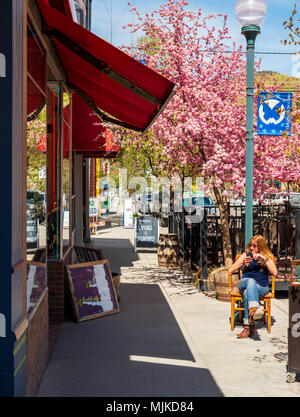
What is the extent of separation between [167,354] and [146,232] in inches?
462

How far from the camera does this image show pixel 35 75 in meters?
5.57

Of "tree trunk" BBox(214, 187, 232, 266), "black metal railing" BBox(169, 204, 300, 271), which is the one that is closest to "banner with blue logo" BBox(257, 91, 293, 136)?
"tree trunk" BBox(214, 187, 232, 266)

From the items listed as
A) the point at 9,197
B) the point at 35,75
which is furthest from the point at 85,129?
the point at 9,197

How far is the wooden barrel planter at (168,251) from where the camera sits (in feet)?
47.5

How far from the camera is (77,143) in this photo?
12.9 m

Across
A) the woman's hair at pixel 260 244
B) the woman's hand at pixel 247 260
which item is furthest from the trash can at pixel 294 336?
the woman's hair at pixel 260 244

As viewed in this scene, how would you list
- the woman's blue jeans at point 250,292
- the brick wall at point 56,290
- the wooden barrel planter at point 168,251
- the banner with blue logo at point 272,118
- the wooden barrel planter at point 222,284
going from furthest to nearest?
the wooden barrel planter at point 168,251, the wooden barrel planter at point 222,284, the banner with blue logo at point 272,118, the brick wall at point 56,290, the woman's blue jeans at point 250,292

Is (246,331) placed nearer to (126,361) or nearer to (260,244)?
(260,244)

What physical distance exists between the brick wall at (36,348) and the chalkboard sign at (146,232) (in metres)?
12.0

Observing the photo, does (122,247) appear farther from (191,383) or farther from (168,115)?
(191,383)

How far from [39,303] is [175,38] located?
7.41 meters

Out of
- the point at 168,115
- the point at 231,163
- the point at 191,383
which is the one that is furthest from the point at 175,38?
the point at 191,383

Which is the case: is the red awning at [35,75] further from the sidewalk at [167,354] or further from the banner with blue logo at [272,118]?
the banner with blue logo at [272,118]

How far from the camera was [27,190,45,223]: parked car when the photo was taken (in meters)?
4.84
